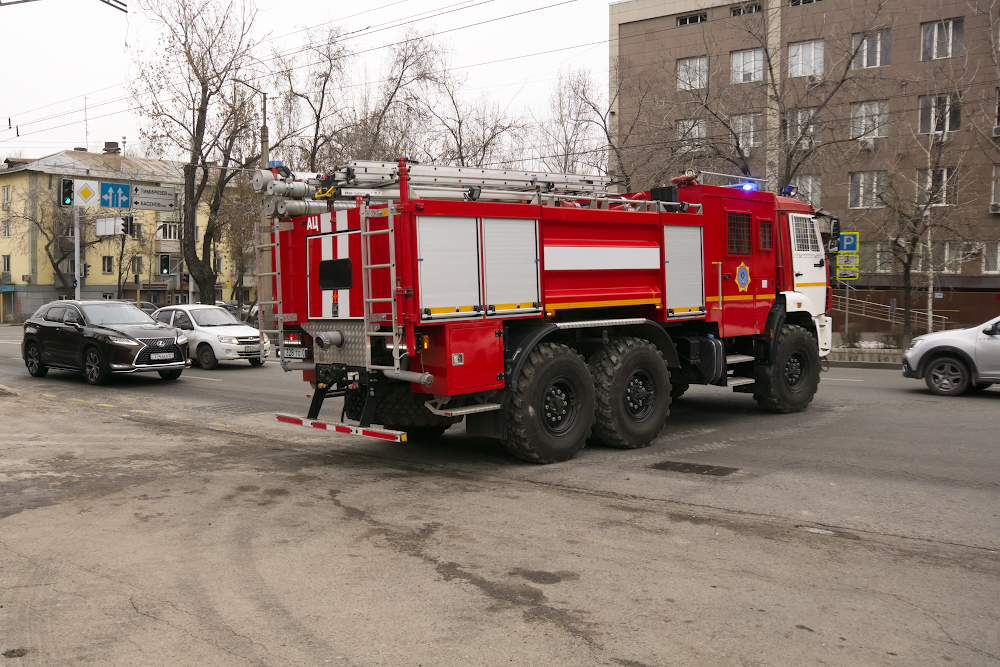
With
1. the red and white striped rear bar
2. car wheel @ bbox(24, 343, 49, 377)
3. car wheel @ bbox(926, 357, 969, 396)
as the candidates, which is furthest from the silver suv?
car wheel @ bbox(24, 343, 49, 377)

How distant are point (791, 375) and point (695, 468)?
4067mm

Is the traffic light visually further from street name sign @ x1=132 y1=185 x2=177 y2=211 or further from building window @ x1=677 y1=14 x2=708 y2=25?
building window @ x1=677 y1=14 x2=708 y2=25

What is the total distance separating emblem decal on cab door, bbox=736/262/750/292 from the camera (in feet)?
34.9

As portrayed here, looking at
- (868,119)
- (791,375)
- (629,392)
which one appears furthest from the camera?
(868,119)

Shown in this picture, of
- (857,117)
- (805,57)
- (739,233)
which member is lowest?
(739,233)

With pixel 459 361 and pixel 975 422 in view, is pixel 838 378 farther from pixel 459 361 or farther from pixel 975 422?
pixel 459 361

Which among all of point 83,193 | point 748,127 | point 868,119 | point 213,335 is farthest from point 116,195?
point 868,119

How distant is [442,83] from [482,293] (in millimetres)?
26597

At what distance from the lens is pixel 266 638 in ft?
13.7

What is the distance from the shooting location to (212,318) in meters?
20.7

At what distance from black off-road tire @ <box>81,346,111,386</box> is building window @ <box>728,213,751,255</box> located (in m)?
12.0

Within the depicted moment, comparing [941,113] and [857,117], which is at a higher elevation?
[941,113]

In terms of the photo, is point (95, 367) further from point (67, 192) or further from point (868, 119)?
point (868, 119)

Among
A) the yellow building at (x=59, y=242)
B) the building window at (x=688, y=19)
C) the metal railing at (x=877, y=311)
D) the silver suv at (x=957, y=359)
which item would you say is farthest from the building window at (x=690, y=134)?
the yellow building at (x=59, y=242)
